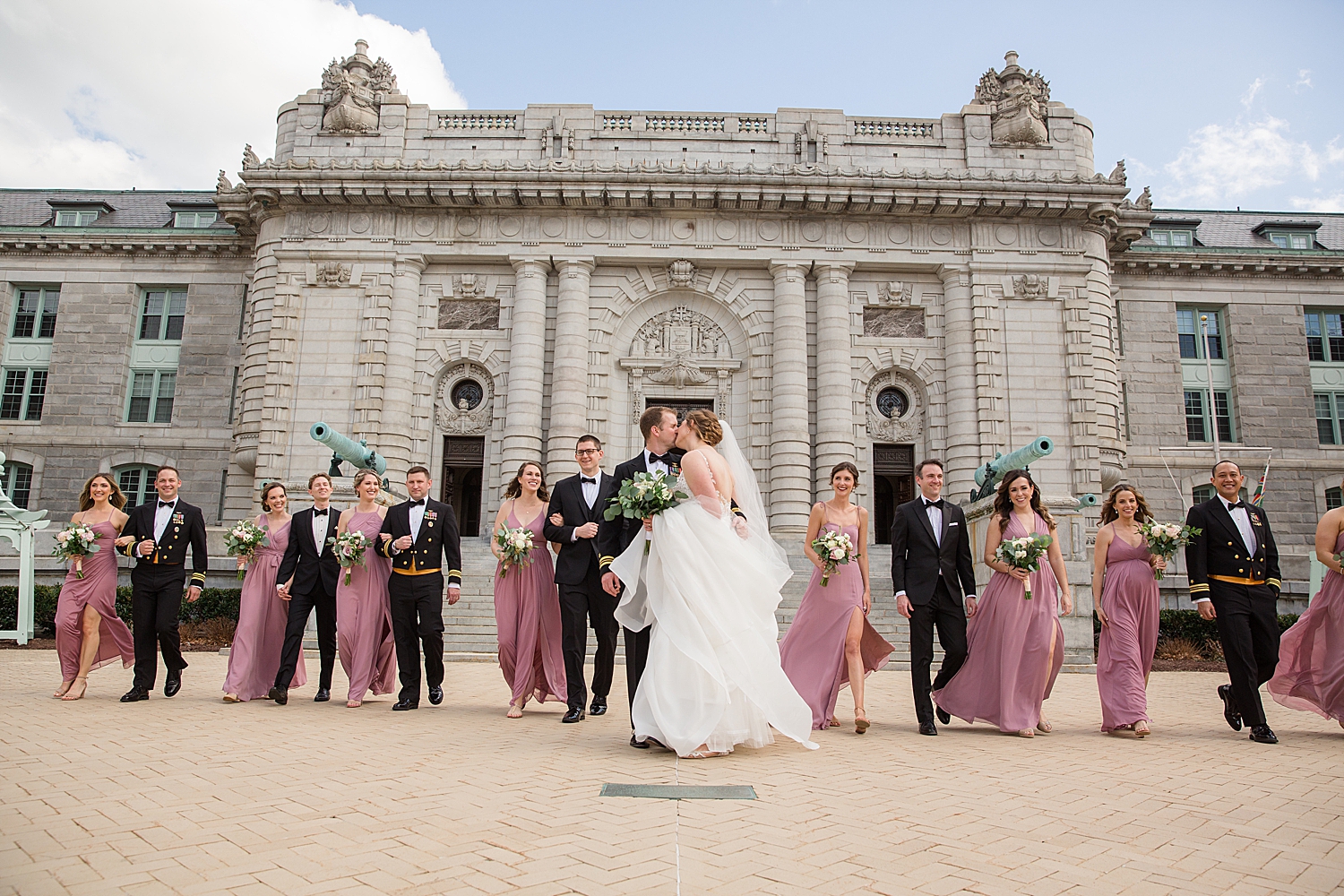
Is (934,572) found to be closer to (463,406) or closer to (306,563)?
(306,563)

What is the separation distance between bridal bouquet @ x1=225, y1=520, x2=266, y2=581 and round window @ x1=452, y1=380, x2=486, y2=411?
16.2 meters

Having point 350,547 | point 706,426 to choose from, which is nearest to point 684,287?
point 350,547

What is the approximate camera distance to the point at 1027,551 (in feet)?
28.8

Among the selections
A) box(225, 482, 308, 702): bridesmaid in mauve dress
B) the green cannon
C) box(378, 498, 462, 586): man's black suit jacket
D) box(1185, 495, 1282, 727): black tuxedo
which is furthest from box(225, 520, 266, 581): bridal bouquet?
the green cannon

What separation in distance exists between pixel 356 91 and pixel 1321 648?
2799 centimetres

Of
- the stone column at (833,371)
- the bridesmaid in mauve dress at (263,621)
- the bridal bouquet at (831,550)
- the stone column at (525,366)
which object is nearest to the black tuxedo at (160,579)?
the bridesmaid in mauve dress at (263,621)

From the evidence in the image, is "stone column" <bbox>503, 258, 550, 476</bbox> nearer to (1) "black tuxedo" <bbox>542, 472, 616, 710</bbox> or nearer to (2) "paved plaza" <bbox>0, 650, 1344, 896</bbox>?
(1) "black tuxedo" <bbox>542, 472, 616, 710</bbox>

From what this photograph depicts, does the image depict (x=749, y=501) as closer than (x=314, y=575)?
Yes

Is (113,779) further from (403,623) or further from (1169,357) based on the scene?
(1169,357)

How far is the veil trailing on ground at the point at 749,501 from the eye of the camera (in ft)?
25.5

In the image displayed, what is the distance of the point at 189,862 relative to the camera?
12.6ft

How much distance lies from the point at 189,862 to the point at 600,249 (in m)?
24.2

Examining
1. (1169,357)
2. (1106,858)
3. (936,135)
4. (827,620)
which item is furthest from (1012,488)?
(1169,357)

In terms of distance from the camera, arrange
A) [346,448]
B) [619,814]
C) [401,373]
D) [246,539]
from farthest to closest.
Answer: [401,373]
[346,448]
[246,539]
[619,814]
